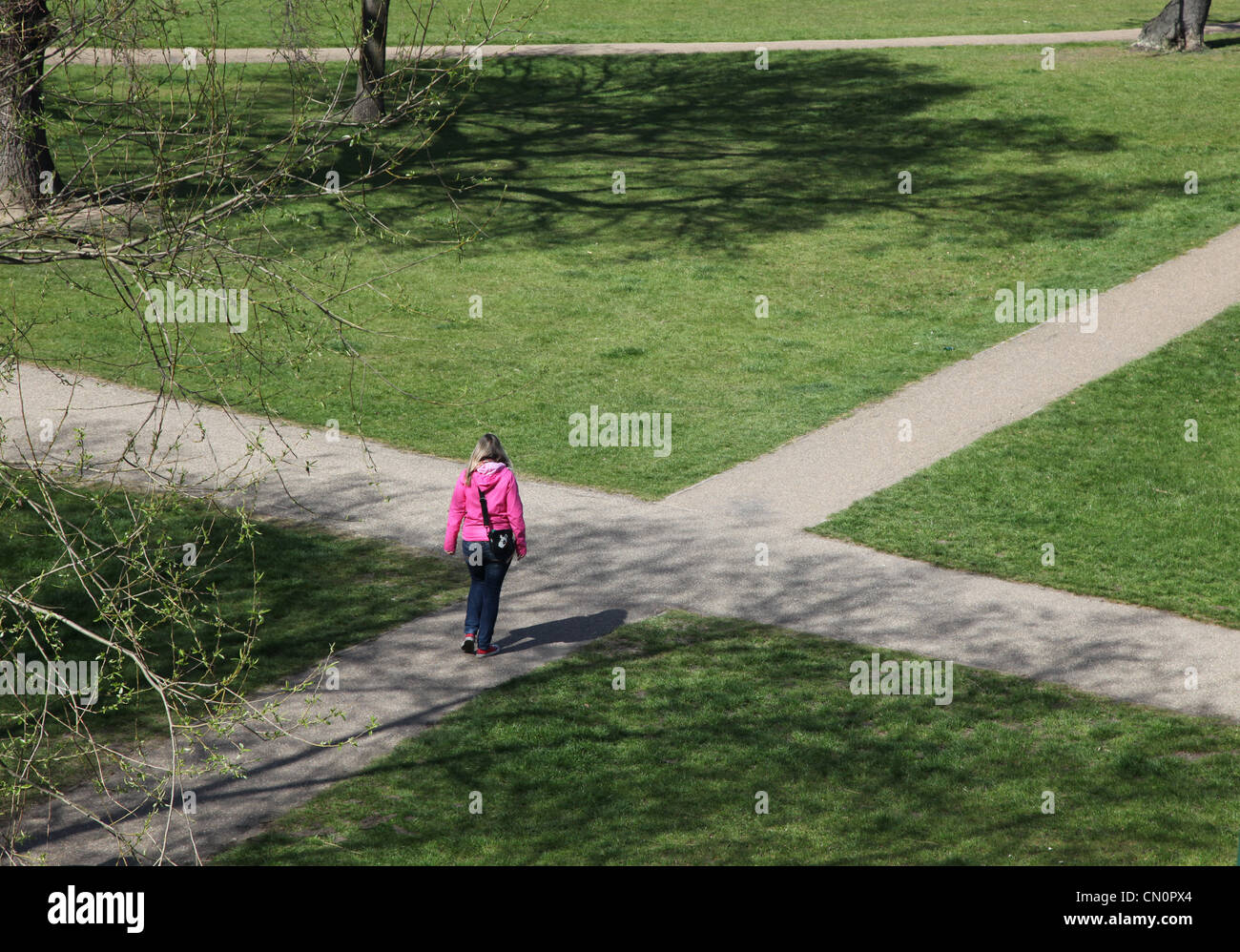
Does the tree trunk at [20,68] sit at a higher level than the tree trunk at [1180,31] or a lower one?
lower

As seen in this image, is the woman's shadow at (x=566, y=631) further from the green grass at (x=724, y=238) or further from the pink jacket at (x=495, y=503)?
the green grass at (x=724, y=238)

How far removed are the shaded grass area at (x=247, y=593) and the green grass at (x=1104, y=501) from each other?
4.00m

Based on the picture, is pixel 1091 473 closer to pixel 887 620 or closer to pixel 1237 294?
pixel 887 620

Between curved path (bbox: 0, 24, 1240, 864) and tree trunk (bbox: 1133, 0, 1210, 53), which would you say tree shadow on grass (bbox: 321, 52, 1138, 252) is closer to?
tree trunk (bbox: 1133, 0, 1210, 53)

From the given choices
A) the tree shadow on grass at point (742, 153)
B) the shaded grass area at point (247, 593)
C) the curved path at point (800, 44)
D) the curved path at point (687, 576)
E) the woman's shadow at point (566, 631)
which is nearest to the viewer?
the curved path at point (687, 576)

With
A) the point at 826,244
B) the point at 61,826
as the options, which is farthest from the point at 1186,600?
the point at 826,244

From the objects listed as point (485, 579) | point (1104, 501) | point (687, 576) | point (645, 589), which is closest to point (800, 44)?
point (1104, 501)

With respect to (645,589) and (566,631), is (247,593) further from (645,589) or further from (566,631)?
(645,589)

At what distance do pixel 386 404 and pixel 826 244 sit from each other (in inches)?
327

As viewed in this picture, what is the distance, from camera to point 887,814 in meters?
7.71

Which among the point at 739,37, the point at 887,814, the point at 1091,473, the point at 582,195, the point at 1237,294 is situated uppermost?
the point at 739,37

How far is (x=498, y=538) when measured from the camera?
9.55 meters

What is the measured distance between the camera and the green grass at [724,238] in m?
15.2

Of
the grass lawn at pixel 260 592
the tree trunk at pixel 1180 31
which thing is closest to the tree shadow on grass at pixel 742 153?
the tree trunk at pixel 1180 31
